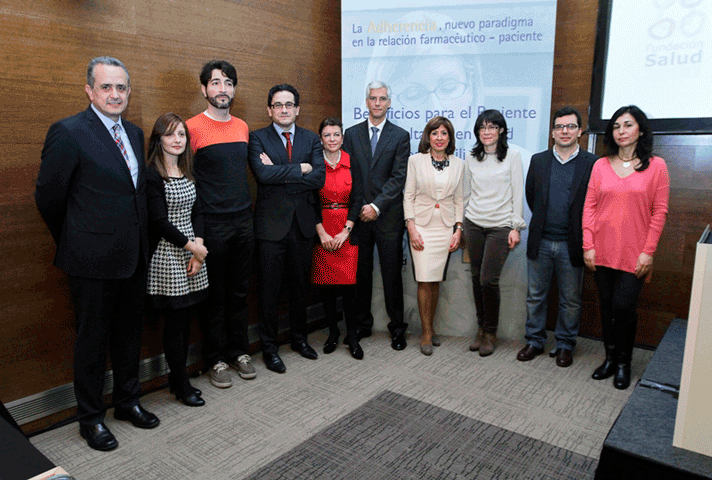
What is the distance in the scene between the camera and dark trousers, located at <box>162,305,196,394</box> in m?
2.62

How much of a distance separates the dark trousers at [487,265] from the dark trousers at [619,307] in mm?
621

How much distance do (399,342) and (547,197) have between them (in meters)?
1.43

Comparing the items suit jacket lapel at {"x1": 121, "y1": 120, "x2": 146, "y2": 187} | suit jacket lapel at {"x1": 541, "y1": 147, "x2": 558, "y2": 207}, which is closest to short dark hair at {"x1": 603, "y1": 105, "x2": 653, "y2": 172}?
suit jacket lapel at {"x1": 541, "y1": 147, "x2": 558, "y2": 207}

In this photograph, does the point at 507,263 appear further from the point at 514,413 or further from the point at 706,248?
the point at 706,248

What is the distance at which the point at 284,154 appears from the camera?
3.07 meters

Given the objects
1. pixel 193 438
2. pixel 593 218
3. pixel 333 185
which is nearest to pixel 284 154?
pixel 333 185

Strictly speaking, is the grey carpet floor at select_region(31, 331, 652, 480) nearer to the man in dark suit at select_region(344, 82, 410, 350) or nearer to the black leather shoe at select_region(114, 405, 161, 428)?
the black leather shoe at select_region(114, 405, 161, 428)

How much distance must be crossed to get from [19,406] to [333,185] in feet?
6.87

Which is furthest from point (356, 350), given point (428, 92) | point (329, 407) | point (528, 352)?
point (428, 92)

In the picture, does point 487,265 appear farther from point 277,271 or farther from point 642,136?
point 277,271

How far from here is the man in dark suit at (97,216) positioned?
83.9 inches

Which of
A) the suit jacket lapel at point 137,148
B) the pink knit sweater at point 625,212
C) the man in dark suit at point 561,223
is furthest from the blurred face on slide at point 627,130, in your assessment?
the suit jacket lapel at point 137,148

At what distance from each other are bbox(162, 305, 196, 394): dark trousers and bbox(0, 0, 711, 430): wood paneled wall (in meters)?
0.36

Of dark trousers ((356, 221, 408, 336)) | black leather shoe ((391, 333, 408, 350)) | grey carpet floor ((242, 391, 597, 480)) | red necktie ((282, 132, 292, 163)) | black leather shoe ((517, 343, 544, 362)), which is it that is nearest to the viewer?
grey carpet floor ((242, 391, 597, 480))
